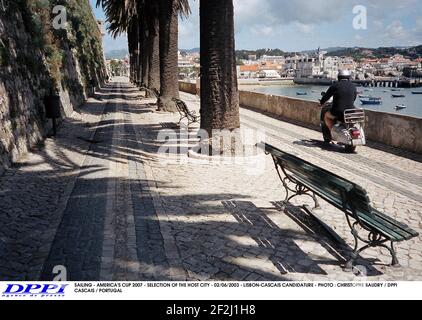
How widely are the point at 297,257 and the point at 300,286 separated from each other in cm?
86

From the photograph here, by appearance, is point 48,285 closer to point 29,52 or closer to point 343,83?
point 343,83

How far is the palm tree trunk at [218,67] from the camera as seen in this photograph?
8367 millimetres

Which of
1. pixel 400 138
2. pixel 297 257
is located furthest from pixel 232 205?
pixel 400 138

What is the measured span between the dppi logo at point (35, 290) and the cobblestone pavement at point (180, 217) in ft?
1.39

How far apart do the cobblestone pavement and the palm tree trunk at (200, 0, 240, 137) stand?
1161 mm

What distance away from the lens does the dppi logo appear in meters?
2.99

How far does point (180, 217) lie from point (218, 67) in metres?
4.53

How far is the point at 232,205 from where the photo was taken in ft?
18.0

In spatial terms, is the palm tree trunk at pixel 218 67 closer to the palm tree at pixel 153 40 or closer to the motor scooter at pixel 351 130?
the motor scooter at pixel 351 130

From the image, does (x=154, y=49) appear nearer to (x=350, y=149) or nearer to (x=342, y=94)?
(x=342, y=94)

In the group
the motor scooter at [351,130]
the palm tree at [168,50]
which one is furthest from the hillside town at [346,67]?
the motor scooter at [351,130]

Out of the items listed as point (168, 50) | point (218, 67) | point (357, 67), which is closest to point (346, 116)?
point (218, 67)

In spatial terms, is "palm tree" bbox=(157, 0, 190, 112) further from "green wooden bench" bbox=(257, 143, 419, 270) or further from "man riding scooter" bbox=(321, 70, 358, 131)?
"green wooden bench" bbox=(257, 143, 419, 270)

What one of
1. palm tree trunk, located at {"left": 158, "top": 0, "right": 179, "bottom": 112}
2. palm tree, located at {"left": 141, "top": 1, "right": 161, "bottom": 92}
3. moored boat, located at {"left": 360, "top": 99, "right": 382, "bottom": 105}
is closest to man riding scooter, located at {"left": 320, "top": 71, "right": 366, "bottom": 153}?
palm tree trunk, located at {"left": 158, "top": 0, "right": 179, "bottom": 112}
